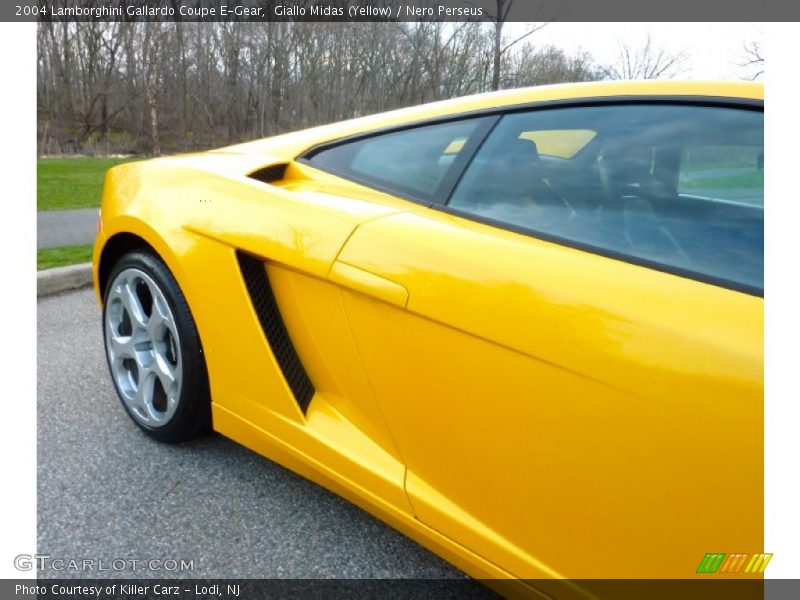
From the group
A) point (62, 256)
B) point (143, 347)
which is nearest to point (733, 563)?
point (143, 347)

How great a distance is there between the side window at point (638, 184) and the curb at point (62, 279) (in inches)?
156

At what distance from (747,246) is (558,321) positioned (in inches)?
15.5

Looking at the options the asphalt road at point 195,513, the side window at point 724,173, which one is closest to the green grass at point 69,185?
the asphalt road at point 195,513

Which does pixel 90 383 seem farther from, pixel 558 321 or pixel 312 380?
pixel 558 321

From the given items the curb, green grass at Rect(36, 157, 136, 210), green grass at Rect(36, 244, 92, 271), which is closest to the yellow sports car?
the curb

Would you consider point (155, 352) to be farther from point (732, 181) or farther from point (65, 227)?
point (65, 227)

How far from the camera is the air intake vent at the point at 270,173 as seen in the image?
188cm

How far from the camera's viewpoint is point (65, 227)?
277 inches

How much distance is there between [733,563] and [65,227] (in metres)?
7.79

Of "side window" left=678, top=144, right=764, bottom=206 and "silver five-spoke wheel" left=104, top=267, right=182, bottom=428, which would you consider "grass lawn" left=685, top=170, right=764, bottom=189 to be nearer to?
"side window" left=678, top=144, right=764, bottom=206

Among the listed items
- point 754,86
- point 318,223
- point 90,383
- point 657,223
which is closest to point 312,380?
point 318,223

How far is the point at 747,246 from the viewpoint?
43.6 inches

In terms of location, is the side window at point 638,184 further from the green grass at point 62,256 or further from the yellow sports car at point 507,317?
the green grass at point 62,256

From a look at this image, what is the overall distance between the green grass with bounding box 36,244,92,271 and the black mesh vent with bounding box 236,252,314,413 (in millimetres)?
3773
